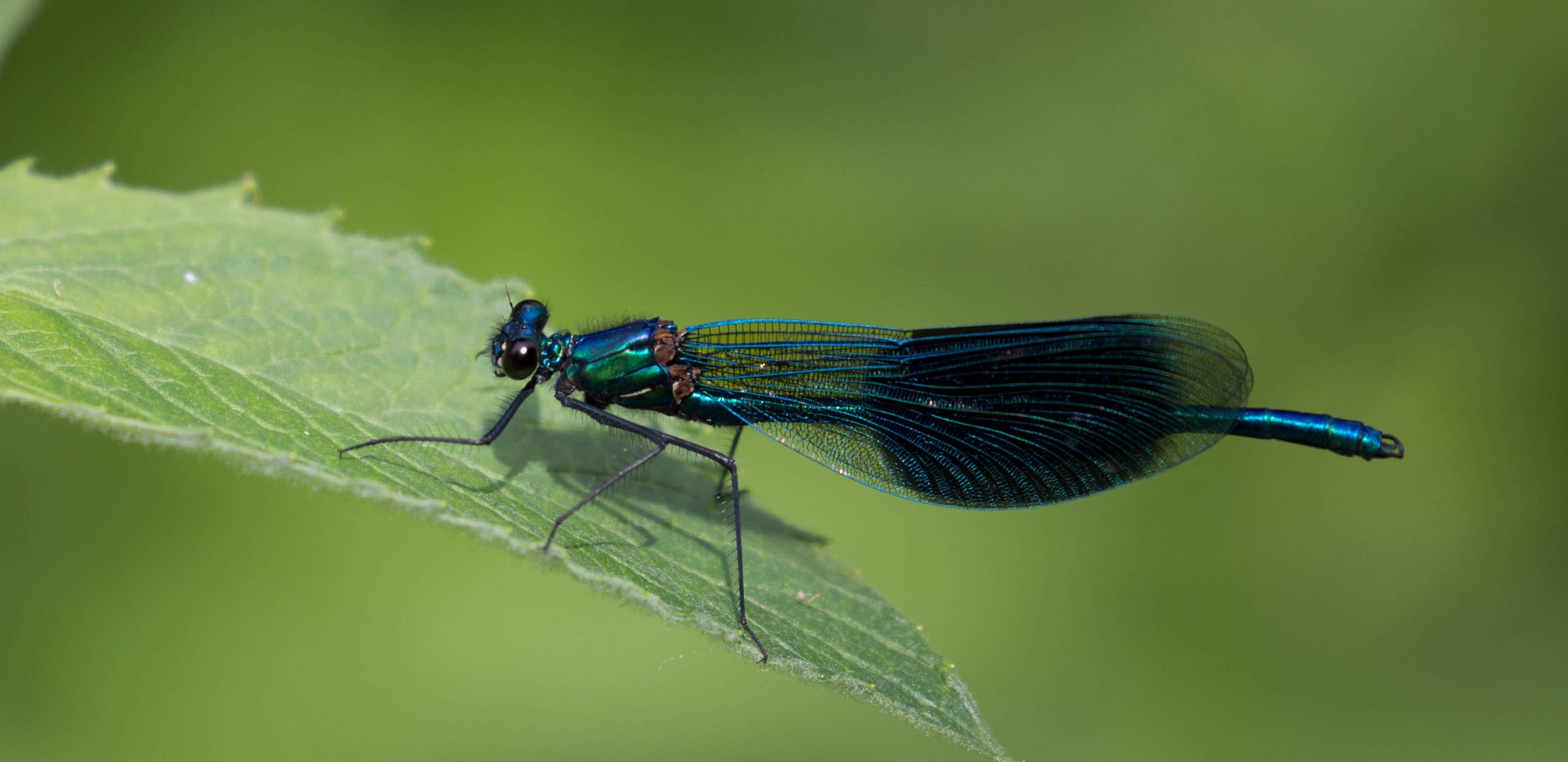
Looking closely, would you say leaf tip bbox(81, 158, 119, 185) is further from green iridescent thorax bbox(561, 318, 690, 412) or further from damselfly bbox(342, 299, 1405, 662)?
green iridescent thorax bbox(561, 318, 690, 412)

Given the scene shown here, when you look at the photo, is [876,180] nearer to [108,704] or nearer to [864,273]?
[864,273]

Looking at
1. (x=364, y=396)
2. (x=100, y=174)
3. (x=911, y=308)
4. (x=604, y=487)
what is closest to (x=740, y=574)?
(x=604, y=487)

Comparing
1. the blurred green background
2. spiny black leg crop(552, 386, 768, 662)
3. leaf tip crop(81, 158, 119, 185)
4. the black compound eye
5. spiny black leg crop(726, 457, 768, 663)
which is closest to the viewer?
spiny black leg crop(726, 457, 768, 663)

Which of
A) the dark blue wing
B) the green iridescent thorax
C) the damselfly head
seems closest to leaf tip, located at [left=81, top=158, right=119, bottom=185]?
the damselfly head

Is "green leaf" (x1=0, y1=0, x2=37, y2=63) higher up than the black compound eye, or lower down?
higher up

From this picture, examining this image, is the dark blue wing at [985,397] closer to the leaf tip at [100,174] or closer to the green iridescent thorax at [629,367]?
the green iridescent thorax at [629,367]

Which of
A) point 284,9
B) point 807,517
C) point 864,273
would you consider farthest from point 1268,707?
point 284,9

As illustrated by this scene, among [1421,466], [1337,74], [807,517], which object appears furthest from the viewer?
[1337,74]
